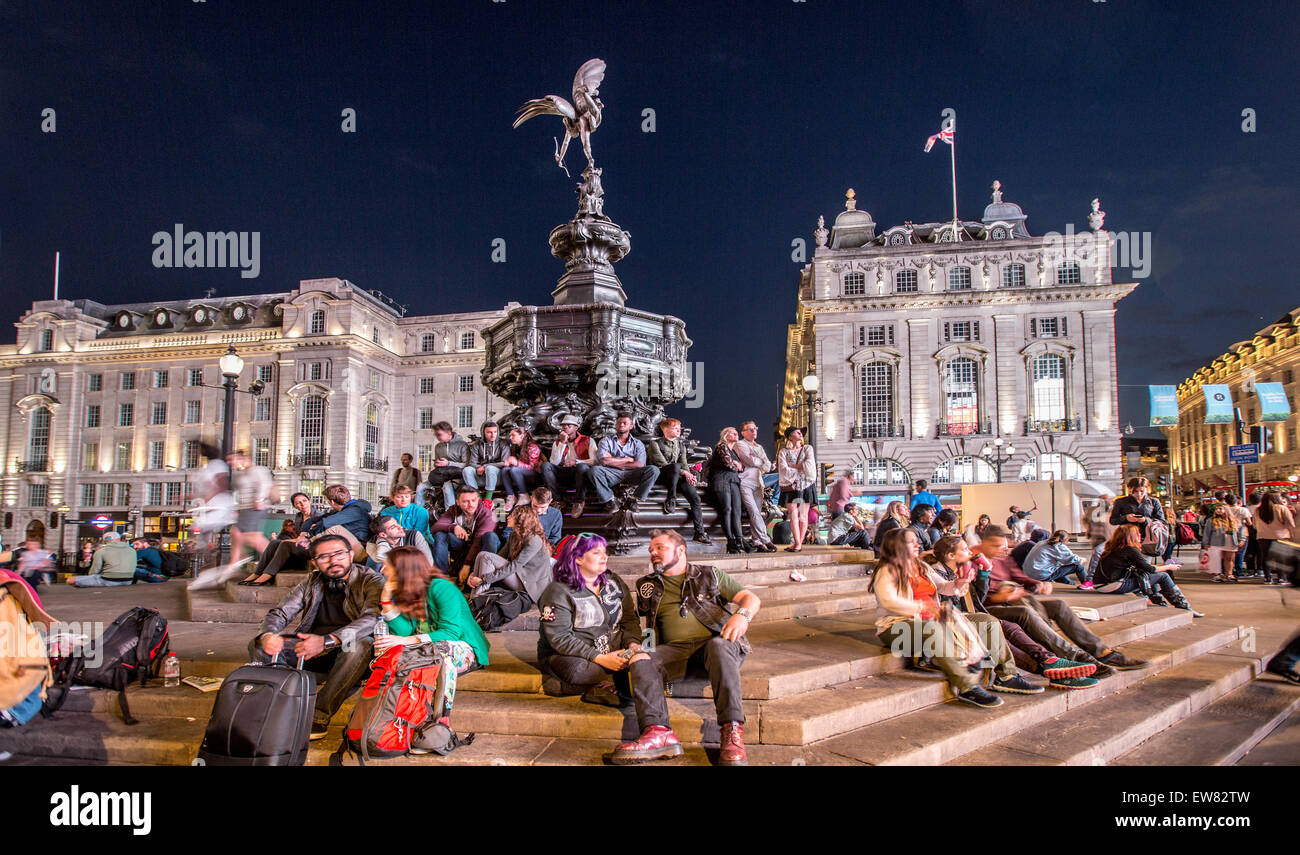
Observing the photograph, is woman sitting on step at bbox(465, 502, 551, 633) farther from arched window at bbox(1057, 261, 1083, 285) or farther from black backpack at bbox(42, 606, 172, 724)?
arched window at bbox(1057, 261, 1083, 285)

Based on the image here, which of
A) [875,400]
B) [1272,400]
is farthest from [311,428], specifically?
[1272,400]

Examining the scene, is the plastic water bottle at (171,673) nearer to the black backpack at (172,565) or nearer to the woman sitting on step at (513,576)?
the woman sitting on step at (513,576)

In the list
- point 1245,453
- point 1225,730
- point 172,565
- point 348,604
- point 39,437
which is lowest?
point 1225,730

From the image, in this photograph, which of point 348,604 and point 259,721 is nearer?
point 259,721

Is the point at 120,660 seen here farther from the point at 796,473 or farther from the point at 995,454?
the point at 995,454

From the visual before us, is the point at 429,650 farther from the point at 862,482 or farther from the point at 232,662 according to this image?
the point at 862,482

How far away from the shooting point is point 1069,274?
47938 millimetres

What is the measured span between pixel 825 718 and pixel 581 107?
33.5 ft

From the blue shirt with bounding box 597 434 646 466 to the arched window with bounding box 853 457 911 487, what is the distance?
135 ft

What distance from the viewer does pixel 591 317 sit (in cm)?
1059

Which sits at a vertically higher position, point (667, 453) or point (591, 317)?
point (591, 317)

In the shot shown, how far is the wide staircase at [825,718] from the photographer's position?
13.2 feet
